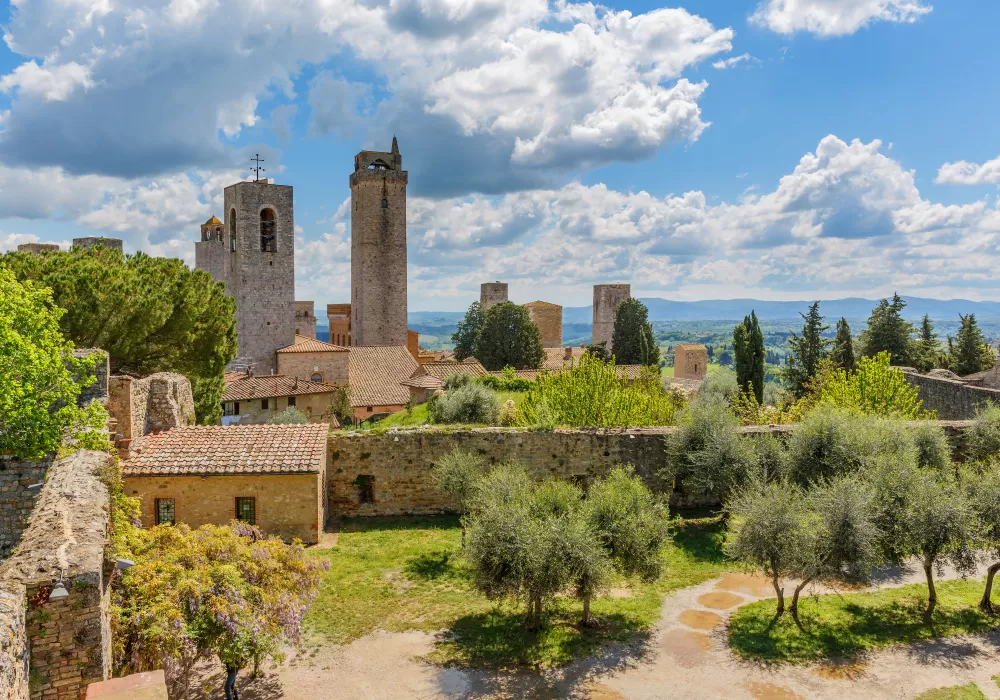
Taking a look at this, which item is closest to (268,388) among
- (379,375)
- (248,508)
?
(379,375)

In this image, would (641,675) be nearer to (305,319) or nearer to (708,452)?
(708,452)

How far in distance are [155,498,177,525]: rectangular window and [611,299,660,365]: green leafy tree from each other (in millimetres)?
55973

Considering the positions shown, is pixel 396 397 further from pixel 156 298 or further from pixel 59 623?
pixel 59 623

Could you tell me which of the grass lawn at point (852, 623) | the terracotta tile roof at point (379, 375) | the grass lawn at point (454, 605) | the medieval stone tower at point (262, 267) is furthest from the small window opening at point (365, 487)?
the medieval stone tower at point (262, 267)

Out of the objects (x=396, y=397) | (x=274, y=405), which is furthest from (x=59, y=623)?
(x=396, y=397)

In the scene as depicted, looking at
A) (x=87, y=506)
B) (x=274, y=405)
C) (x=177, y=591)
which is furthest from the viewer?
(x=274, y=405)

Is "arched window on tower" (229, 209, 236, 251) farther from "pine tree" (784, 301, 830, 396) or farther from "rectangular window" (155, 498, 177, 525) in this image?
"pine tree" (784, 301, 830, 396)

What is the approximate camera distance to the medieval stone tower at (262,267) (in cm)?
5209

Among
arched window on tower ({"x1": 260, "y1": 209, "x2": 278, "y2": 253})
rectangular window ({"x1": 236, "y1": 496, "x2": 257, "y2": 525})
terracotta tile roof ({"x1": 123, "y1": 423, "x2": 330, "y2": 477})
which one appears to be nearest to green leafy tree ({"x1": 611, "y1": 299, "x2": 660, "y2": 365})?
arched window on tower ({"x1": 260, "y1": 209, "x2": 278, "y2": 253})

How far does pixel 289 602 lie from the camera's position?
384 inches

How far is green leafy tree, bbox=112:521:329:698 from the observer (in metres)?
8.82

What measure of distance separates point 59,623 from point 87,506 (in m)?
2.21

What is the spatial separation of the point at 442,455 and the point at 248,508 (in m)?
5.30

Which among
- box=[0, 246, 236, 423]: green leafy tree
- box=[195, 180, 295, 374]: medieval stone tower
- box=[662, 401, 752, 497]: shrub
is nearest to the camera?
box=[662, 401, 752, 497]: shrub
